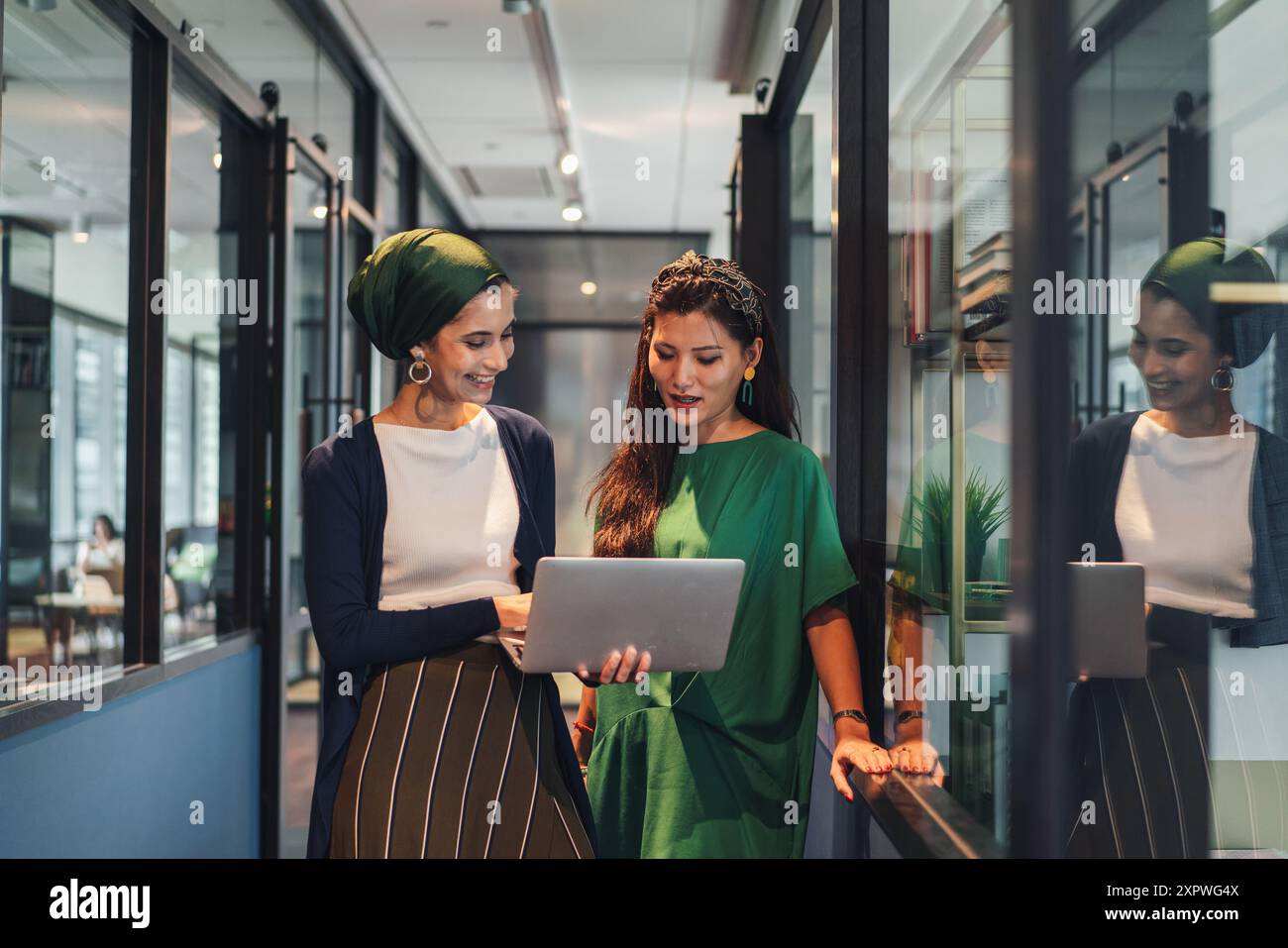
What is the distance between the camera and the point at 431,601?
1.60m

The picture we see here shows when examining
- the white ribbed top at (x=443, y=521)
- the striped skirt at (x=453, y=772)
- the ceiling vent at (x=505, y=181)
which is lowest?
the striped skirt at (x=453, y=772)

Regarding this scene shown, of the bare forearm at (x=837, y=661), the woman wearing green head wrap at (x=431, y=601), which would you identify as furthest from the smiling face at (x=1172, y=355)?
the woman wearing green head wrap at (x=431, y=601)

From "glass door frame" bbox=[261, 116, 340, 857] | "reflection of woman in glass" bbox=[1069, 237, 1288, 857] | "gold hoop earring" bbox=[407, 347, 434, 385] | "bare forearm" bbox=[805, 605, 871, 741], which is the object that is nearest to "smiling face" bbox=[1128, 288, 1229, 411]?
"reflection of woman in glass" bbox=[1069, 237, 1288, 857]

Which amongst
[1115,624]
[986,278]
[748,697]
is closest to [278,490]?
[748,697]

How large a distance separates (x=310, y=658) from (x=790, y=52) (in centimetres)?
462

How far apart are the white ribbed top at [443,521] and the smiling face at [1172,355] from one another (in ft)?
2.94

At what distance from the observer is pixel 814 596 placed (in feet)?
5.54

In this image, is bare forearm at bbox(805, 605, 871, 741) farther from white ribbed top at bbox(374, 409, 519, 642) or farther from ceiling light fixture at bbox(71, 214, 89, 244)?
ceiling light fixture at bbox(71, 214, 89, 244)

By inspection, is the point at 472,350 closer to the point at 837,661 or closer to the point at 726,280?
the point at 726,280

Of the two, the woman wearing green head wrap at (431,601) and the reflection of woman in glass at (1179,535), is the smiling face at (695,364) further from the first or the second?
the reflection of woman in glass at (1179,535)

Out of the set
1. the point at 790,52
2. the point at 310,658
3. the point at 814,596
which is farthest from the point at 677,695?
the point at 310,658

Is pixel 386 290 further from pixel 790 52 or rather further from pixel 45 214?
pixel 45 214

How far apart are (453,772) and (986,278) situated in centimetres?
96

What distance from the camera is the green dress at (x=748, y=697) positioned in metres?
1.71
